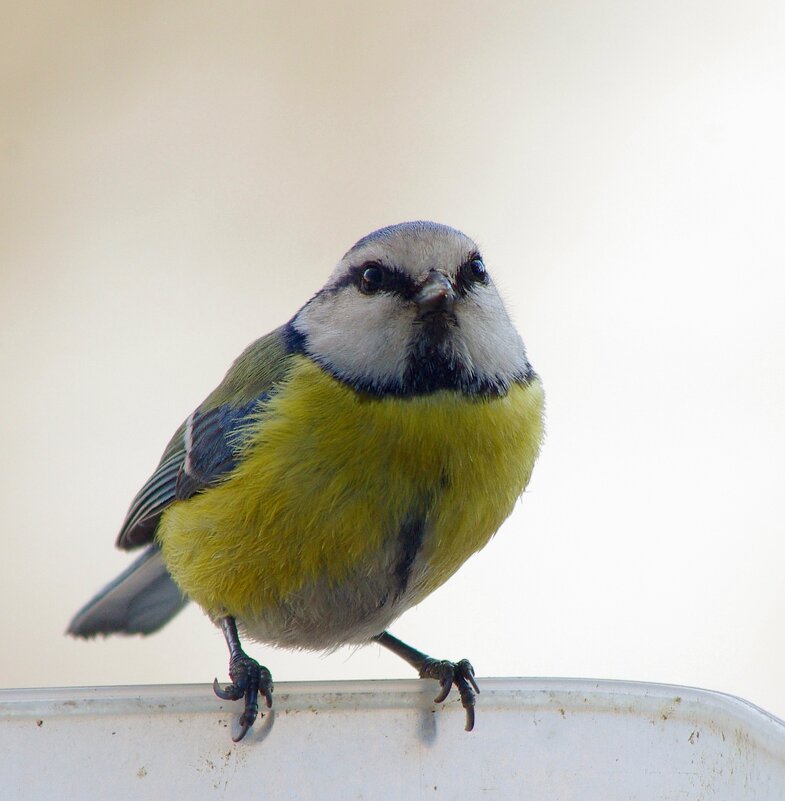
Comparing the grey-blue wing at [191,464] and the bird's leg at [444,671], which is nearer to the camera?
the bird's leg at [444,671]

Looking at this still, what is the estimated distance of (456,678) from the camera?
6.16 ft

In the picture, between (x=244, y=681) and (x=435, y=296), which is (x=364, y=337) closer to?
(x=435, y=296)

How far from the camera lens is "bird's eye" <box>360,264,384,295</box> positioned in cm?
173

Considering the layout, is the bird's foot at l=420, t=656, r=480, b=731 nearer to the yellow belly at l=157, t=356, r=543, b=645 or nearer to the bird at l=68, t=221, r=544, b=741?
the bird at l=68, t=221, r=544, b=741

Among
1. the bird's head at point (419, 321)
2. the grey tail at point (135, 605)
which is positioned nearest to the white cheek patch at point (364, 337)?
the bird's head at point (419, 321)

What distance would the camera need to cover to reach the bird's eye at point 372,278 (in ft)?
5.69

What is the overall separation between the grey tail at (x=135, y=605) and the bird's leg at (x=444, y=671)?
0.42 meters

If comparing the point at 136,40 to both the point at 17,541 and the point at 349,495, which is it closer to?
the point at 17,541

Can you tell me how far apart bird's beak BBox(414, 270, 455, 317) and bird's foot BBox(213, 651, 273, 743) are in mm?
584

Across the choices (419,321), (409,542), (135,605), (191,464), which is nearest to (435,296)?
(419,321)

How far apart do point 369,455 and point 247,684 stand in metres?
0.40

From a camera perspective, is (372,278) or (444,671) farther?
(444,671)

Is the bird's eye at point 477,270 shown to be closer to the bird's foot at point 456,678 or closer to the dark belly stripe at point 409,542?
the dark belly stripe at point 409,542

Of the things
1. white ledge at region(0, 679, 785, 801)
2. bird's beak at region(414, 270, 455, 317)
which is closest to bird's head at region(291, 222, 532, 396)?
bird's beak at region(414, 270, 455, 317)
